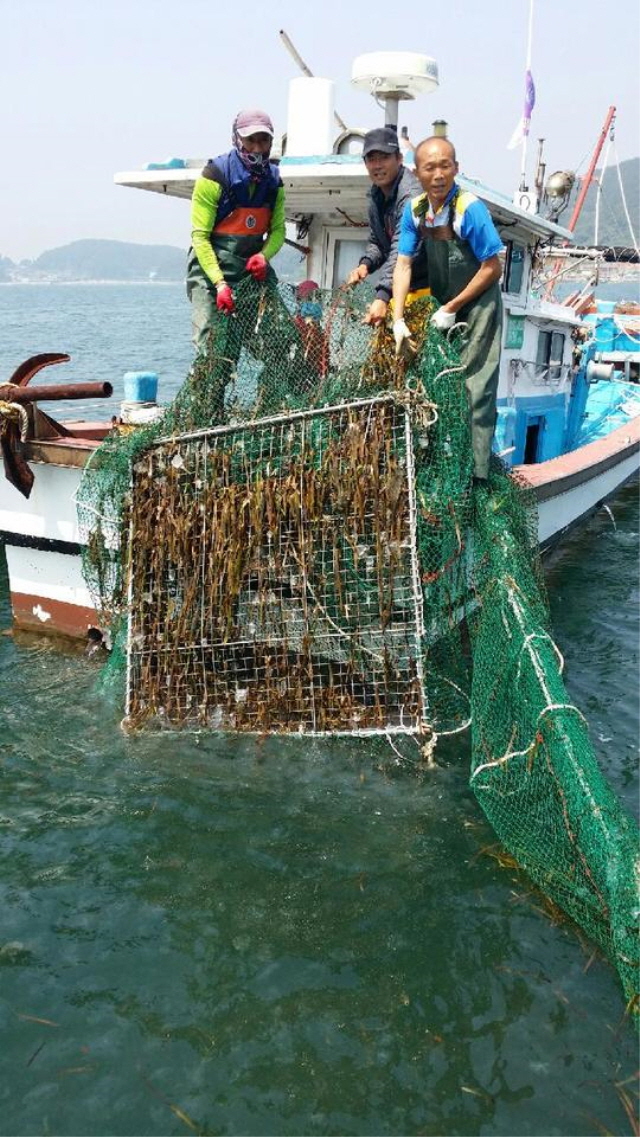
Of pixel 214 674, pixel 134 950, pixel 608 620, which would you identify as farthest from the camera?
pixel 608 620

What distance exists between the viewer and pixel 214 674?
18.1ft

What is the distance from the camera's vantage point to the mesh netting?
498cm

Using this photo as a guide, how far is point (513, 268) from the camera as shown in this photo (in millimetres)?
8977

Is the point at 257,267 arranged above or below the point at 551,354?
above

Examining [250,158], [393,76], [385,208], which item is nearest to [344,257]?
[393,76]

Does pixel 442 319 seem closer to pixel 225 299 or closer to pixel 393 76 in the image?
pixel 225 299

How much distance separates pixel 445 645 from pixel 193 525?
1634 mm

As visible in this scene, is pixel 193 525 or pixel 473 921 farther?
pixel 193 525

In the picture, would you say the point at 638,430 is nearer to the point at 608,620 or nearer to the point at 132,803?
the point at 608,620

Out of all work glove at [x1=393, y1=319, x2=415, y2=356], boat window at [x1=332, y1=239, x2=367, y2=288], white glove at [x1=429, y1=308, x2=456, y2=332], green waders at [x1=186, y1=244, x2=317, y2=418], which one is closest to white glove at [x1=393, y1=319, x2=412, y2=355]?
work glove at [x1=393, y1=319, x2=415, y2=356]

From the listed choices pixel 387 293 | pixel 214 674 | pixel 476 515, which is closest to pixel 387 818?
pixel 214 674

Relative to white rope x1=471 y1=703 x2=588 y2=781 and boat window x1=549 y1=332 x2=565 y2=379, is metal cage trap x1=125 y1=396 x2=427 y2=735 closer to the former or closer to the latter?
white rope x1=471 y1=703 x2=588 y2=781

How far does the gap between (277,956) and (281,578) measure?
6.75ft

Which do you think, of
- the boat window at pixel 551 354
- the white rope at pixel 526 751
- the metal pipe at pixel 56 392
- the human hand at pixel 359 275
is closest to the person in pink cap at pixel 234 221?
the human hand at pixel 359 275
